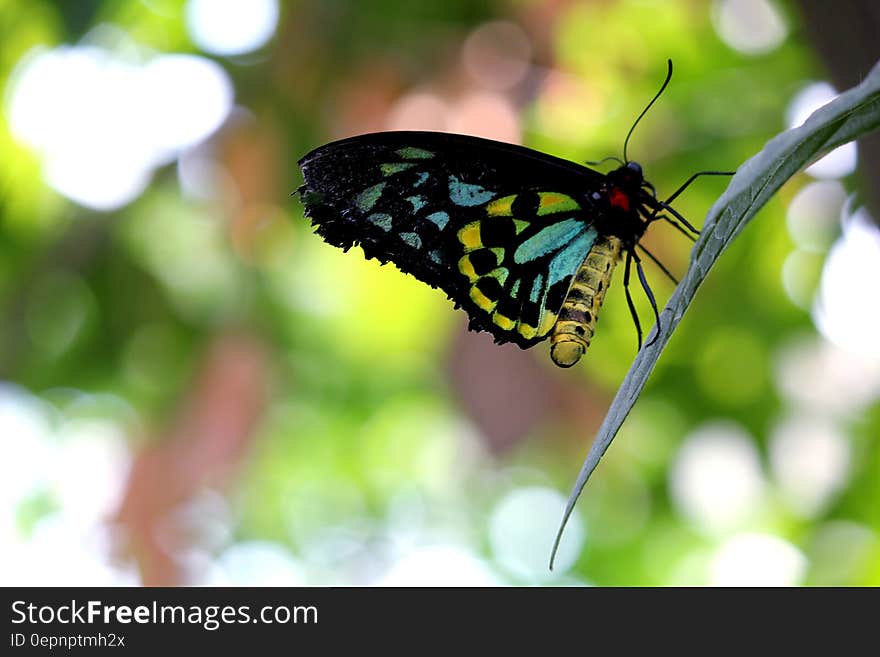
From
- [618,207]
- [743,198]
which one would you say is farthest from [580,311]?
[743,198]

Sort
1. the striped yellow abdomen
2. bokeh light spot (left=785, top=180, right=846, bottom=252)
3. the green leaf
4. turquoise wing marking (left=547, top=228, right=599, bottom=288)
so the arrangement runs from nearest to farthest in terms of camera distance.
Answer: the green leaf, the striped yellow abdomen, turquoise wing marking (left=547, top=228, right=599, bottom=288), bokeh light spot (left=785, top=180, right=846, bottom=252)

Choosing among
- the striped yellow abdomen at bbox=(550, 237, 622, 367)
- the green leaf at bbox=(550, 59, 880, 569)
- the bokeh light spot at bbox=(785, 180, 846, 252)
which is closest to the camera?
the green leaf at bbox=(550, 59, 880, 569)

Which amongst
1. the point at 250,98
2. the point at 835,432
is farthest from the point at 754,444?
the point at 250,98

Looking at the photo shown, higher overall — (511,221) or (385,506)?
(385,506)

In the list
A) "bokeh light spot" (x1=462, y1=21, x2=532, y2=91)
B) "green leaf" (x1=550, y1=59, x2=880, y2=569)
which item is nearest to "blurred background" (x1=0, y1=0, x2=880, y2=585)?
"bokeh light spot" (x1=462, y1=21, x2=532, y2=91)

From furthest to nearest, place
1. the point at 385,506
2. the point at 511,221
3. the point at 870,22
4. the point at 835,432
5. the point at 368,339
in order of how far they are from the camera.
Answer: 1. the point at 385,506
2. the point at 368,339
3. the point at 835,432
4. the point at 511,221
5. the point at 870,22

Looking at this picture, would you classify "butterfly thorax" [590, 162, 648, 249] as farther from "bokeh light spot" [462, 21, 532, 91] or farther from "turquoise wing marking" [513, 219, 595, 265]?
"bokeh light spot" [462, 21, 532, 91]

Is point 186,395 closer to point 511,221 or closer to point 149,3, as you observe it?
point 149,3

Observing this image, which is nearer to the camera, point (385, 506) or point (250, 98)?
point (250, 98)
